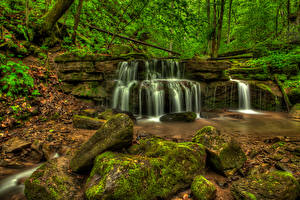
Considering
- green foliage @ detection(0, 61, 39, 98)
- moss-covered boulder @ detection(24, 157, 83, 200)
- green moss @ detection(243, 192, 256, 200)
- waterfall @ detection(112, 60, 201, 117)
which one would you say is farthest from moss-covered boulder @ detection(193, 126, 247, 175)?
green foliage @ detection(0, 61, 39, 98)

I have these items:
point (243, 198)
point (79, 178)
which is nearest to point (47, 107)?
point (79, 178)

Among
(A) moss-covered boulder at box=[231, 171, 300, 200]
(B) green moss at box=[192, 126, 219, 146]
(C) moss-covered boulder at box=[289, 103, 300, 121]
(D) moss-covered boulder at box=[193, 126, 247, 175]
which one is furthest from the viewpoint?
(C) moss-covered boulder at box=[289, 103, 300, 121]

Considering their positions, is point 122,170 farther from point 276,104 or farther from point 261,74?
point 261,74

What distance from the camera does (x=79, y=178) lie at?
2.46 meters

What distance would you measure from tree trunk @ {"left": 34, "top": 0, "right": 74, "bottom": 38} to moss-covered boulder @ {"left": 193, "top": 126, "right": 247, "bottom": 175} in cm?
814

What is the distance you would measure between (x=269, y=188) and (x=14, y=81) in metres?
7.33

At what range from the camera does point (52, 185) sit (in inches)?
86.0

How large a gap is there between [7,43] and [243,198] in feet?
30.9

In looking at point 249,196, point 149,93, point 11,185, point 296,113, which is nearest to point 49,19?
point 149,93

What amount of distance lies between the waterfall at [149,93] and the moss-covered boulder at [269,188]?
6270 millimetres

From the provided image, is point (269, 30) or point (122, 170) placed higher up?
point (269, 30)

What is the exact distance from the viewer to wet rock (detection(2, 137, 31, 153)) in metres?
3.54

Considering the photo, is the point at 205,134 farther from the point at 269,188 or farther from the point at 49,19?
the point at 49,19

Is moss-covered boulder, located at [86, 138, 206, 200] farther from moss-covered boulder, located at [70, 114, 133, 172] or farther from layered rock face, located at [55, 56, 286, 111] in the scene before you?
layered rock face, located at [55, 56, 286, 111]
